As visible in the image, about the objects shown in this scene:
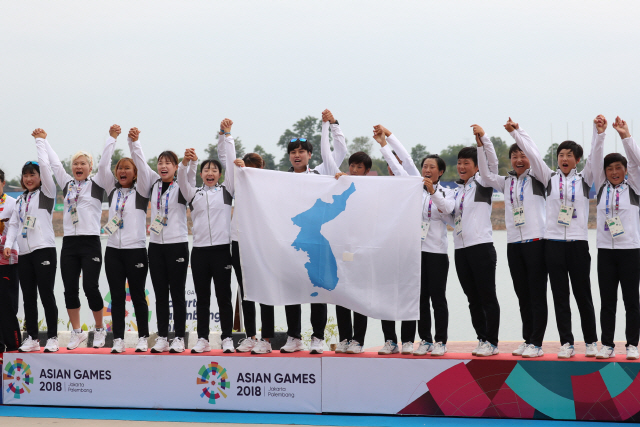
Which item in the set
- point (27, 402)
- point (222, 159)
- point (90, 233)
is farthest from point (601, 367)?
point (27, 402)

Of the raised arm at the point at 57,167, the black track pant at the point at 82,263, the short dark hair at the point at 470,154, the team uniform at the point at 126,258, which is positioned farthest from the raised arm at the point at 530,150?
the raised arm at the point at 57,167

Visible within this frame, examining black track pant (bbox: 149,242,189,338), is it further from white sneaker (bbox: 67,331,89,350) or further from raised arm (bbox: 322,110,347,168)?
raised arm (bbox: 322,110,347,168)

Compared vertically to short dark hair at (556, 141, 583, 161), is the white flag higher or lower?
lower

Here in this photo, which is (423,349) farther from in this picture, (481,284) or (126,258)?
(126,258)

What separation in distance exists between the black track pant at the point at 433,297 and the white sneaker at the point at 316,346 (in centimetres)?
66

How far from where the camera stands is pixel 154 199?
16.9 ft

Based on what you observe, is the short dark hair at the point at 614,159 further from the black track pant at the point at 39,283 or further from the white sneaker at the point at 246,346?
the black track pant at the point at 39,283

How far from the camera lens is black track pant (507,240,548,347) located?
14.9 feet

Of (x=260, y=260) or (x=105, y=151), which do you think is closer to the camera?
(x=260, y=260)

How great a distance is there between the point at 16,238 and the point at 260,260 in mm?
2281

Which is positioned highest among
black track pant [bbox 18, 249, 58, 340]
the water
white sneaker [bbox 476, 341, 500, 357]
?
black track pant [bbox 18, 249, 58, 340]

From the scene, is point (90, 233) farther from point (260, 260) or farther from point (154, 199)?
point (260, 260)

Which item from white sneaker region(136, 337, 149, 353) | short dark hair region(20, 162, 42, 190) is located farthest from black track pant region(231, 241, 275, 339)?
short dark hair region(20, 162, 42, 190)

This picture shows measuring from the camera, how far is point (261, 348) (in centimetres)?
498
